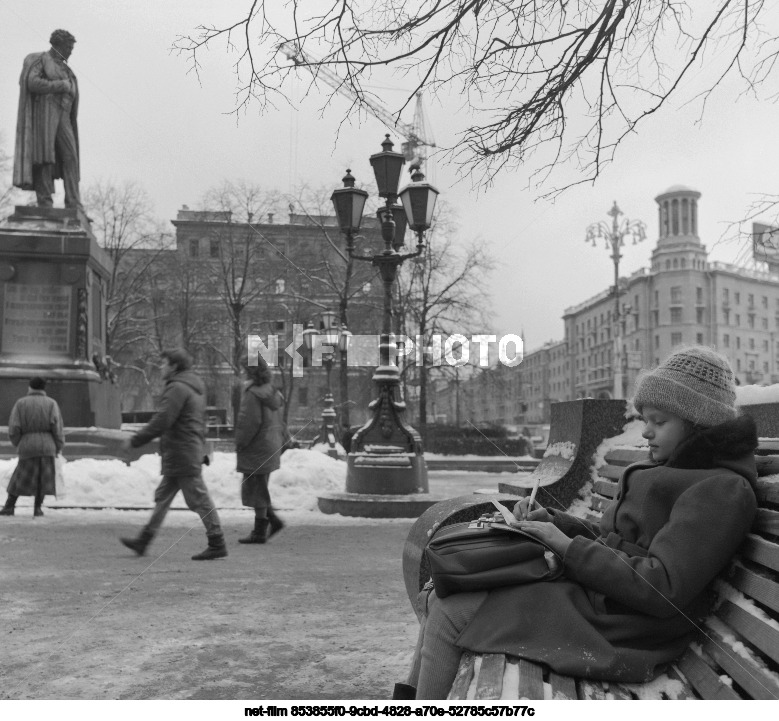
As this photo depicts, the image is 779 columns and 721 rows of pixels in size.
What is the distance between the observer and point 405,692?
2514 millimetres

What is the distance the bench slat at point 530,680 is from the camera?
186 centimetres

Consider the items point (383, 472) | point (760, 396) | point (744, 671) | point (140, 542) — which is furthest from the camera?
point (383, 472)

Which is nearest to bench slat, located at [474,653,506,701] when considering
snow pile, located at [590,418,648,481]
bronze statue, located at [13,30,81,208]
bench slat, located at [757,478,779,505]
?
bench slat, located at [757,478,779,505]

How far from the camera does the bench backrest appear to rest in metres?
1.79

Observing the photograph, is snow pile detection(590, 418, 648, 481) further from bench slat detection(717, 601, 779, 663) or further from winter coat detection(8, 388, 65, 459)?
winter coat detection(8, 388, 65, 459)

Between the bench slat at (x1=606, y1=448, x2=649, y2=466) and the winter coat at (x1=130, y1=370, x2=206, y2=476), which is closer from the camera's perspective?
the bench slat at (x1=606, y1=448, x2=649, y2=466)

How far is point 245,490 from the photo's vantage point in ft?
26.7

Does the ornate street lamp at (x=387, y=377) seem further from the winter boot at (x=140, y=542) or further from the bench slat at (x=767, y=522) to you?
the bench slat at (x=767, y=522)

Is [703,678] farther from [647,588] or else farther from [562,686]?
[562,686]

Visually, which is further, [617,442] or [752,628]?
[617,442]

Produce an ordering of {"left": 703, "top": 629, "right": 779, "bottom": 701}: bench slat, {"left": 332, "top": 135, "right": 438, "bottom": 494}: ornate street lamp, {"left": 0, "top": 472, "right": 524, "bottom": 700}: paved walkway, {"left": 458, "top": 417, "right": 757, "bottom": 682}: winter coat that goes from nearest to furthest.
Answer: {"left": 703, "top": 629, "right": 779, "bottom": 701}: bench slat, {"left": 458, "top": 417, "right": 757, "bottom": 682}: winter coat, {"left": 0, "top": 472, "right": 524, "bottom": 700}: paved walkway, {"left": 332, "top": 135, "right": 438, "bottom": 494}: ornate street lamp

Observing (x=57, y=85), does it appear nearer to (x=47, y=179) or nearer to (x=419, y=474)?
(x=47, y=179)

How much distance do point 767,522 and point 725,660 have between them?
1.09 feet

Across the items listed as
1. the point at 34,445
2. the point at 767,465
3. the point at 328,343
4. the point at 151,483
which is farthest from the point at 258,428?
the point at 328,343
